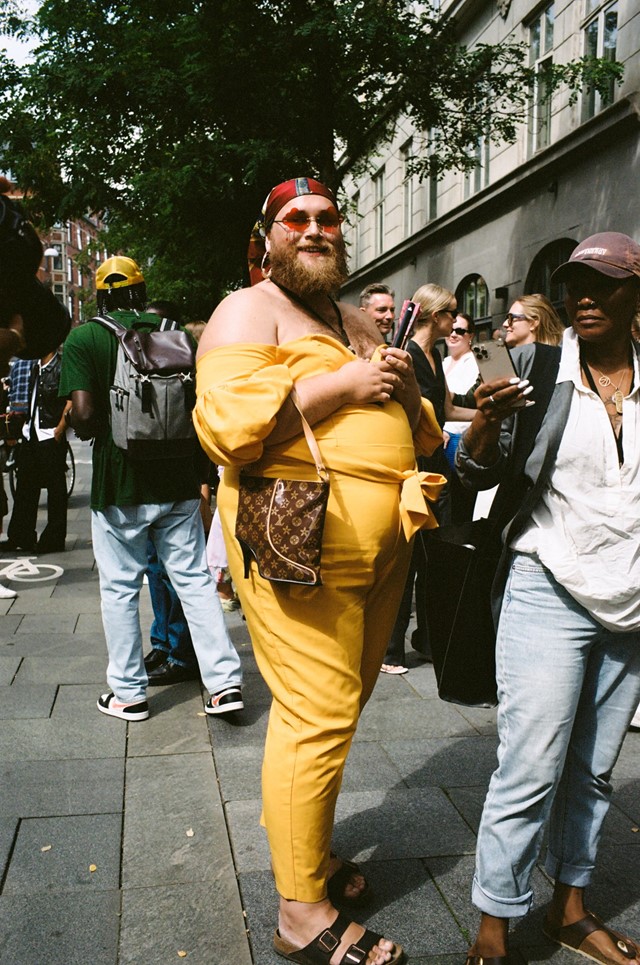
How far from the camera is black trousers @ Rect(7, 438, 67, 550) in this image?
8.53 meters

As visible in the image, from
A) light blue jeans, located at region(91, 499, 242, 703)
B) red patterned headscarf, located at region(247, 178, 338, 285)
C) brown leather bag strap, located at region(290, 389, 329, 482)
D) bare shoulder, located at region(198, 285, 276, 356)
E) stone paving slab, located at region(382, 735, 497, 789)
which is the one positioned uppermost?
red patterned headscarf, located at region(247, 178, 338, 285)

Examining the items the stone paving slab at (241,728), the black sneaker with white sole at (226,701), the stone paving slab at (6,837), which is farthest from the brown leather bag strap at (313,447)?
the black sneaker with white sole at (226,701)

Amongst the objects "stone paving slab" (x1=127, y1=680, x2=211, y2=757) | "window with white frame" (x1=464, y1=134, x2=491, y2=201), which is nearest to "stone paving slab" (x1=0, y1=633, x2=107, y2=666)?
"stone paving slab" (x1=127, y1=680, x2=211, y2=757)

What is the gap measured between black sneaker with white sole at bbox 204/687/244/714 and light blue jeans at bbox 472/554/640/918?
1.89 metres

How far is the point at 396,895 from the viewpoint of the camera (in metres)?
2.75

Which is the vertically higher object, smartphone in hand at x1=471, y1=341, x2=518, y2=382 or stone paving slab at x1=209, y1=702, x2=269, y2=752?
smartphone in hand at x1=471, y1=341, x2=518, y2=382

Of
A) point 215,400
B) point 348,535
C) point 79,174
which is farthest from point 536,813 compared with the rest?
point 79,174

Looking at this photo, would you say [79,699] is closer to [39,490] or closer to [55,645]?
[55,645]

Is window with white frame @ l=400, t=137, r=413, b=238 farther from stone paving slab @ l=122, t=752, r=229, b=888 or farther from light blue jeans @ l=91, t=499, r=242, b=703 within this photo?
stone paving slab @ l=122, t=752, r=229, b=888

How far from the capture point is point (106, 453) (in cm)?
420

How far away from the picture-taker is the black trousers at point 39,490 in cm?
853

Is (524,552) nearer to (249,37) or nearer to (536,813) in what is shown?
(536,813)

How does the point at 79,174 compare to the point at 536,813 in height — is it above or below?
above

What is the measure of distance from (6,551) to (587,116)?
33.6 ft
